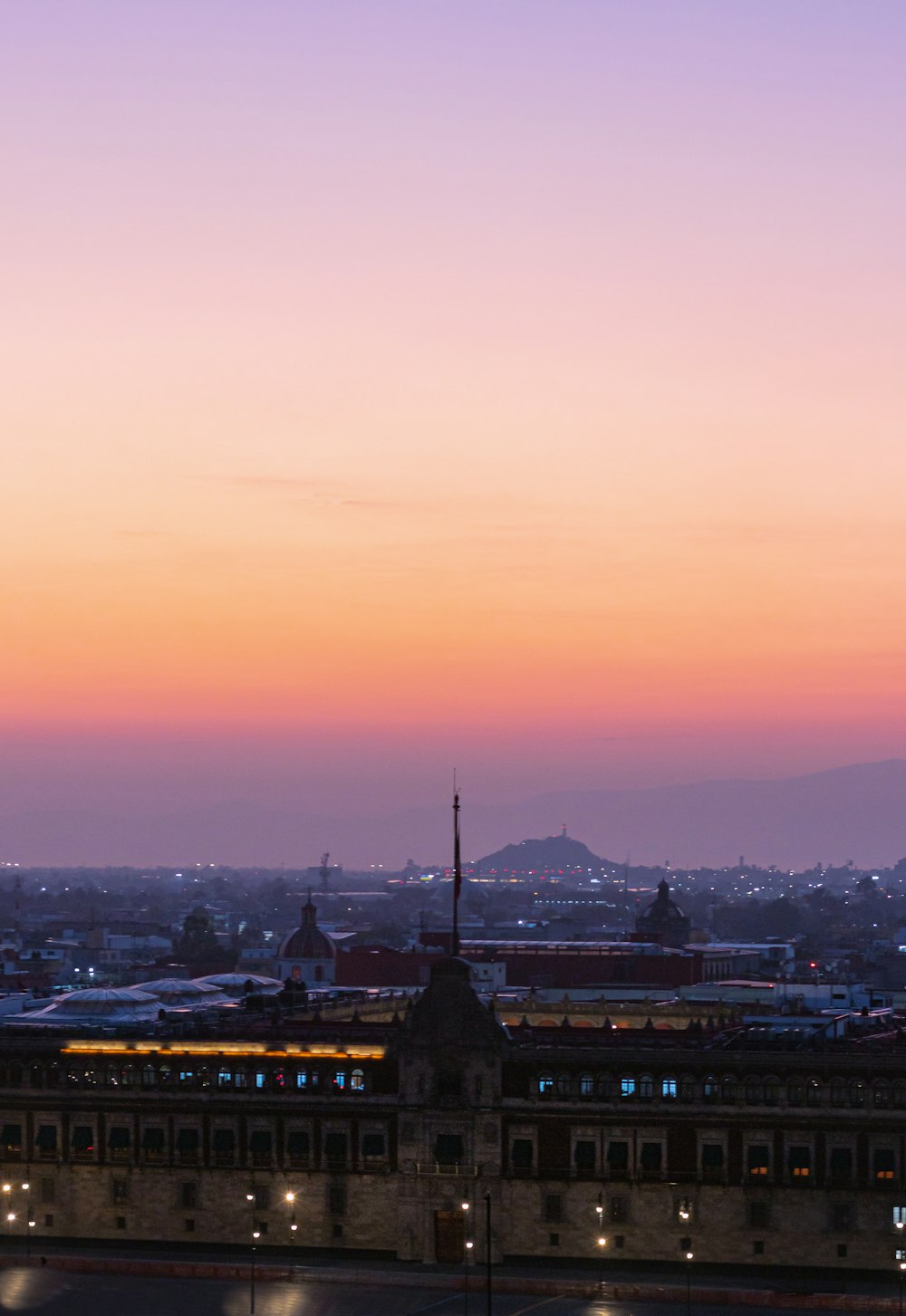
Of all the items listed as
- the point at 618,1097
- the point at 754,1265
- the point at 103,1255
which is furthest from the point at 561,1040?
the point at 103,1255

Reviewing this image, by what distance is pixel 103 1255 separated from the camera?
119 metres

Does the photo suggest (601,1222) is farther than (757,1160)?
Yes

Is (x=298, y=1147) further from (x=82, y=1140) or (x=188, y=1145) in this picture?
(x=82, y=1140)

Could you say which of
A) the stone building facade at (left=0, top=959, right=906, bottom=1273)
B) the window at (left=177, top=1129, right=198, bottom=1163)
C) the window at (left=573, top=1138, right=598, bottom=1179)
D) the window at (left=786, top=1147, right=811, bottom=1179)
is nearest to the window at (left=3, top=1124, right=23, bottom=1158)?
the stone building facade at (left=0, top=959, right=906, bottom=1273)

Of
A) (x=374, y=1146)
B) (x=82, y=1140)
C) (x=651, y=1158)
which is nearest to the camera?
(x=651, y=1158)

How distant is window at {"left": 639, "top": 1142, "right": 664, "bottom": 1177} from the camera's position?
4658 inches

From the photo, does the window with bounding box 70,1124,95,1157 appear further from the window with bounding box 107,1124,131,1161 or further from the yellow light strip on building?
the yellow light strip on building

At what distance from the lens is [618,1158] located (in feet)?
390

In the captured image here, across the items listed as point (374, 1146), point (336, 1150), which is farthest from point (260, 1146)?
point (374, 1146)

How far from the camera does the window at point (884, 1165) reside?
115750 mm

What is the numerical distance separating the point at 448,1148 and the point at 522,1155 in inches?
139

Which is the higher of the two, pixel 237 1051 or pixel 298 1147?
pixel 237 1051

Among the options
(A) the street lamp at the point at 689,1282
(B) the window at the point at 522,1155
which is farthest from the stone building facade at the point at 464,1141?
(A) the street lamp at the point at 689,1282

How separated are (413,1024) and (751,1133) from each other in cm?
1721
